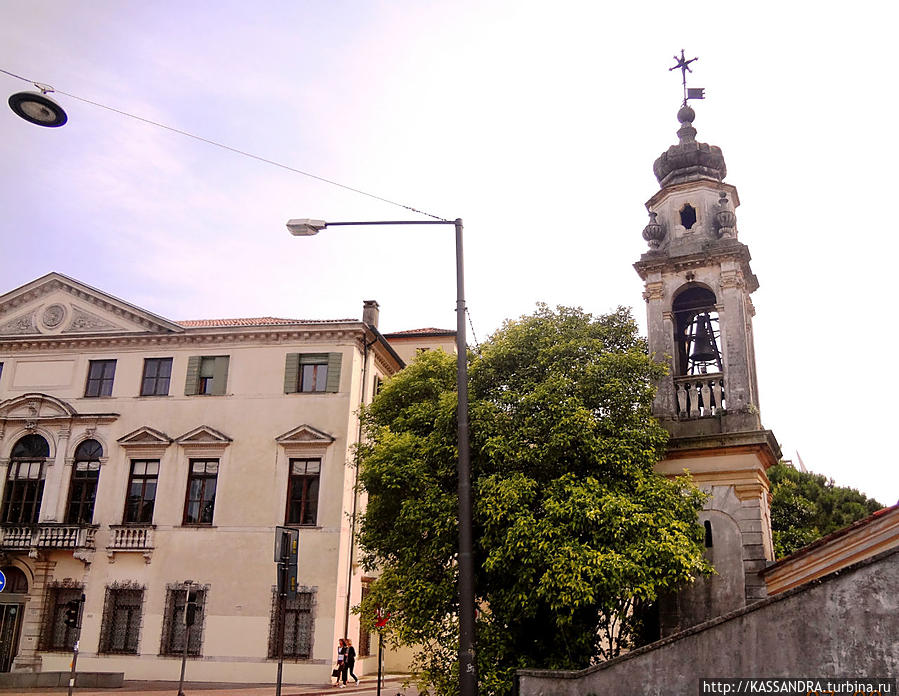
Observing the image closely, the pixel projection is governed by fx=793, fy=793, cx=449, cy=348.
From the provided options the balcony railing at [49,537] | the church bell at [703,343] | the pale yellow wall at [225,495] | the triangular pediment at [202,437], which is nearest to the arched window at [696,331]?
the church bell at [703,343]

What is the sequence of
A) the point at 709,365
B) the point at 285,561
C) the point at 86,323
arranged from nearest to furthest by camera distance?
1. the point at 285,561
2. the point at 709,365
3. the point at 86,323

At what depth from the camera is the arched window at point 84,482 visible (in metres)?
30.1

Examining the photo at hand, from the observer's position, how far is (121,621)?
1121 inches

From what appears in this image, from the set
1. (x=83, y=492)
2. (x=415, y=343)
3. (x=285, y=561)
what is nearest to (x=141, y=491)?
(x=83, y=492)

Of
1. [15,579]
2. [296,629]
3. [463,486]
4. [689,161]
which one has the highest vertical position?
[689,161]

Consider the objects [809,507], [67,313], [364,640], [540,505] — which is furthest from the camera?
[809,507]

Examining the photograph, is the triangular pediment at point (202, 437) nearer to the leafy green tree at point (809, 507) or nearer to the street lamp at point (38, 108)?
the street lamp at point (38, 108)

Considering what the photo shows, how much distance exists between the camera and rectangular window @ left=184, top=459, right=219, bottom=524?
29.2m

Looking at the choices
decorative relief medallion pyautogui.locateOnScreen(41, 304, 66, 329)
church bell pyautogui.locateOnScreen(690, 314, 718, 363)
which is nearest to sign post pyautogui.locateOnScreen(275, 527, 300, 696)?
church bell pyautogui.locateOnScreen(690, 314, 718, 363)

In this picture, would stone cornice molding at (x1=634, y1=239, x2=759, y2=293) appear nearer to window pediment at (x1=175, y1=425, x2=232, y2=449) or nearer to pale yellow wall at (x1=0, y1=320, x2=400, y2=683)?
pale yellow wall at (x1=0, y1=320, x2=400, y2=683)

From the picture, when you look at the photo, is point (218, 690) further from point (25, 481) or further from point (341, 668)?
point (25, 481)

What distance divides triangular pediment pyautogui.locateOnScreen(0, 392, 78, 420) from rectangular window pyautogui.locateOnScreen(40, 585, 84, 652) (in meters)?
6.60

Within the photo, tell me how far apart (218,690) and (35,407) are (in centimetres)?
1407

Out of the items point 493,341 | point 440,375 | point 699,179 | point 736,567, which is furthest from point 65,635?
point 699,179
